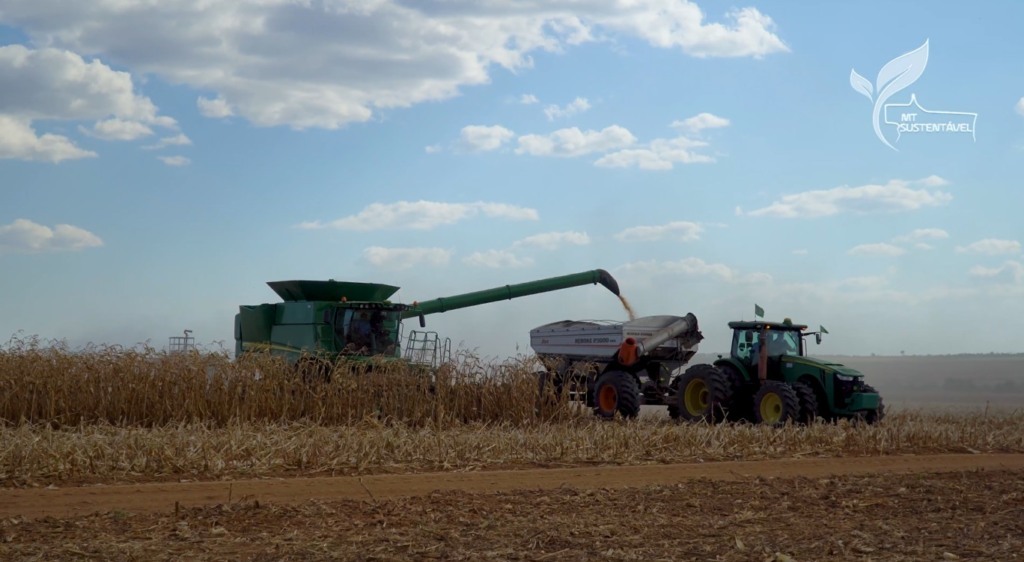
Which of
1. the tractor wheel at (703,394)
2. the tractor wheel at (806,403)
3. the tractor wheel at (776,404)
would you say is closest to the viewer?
the tractor wheel at (776,404)

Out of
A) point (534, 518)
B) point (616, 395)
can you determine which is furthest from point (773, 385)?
point (534, 518)

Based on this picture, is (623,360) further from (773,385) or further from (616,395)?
(773,385)

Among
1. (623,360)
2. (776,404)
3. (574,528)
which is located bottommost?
(574,528)

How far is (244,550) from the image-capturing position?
23.9ft

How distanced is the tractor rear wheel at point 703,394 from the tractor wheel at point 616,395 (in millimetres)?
795

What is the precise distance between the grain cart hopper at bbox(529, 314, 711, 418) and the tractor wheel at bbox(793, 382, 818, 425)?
9.07 feet

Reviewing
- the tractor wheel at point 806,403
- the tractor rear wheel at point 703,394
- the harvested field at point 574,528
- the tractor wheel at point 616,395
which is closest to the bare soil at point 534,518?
the harvested field at point 574,528

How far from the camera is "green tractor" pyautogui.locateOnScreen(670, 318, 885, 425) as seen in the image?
16766 mm

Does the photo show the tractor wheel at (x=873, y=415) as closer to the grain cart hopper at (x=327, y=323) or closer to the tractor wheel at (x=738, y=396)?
the tractor wheel at (x=738, y=396)

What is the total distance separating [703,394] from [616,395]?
167 centimetres

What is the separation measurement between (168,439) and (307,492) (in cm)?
255

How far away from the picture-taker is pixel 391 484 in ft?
32.7

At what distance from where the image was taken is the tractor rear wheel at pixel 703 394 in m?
17.4

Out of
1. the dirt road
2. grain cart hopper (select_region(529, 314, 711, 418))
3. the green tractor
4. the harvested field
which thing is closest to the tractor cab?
the green tractor
